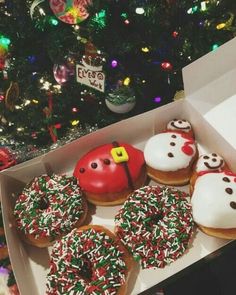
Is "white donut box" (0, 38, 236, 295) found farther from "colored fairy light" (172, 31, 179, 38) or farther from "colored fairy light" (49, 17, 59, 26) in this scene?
"colored fairy light" (49, 17, 59, 26)

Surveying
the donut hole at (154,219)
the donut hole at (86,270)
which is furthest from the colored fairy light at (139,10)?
the donut hole at (86,270)

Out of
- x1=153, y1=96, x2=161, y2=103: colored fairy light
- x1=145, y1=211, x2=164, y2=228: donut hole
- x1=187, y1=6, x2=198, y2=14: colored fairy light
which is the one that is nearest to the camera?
x1=145, y1=211, x2=164, y2=228: donut hole

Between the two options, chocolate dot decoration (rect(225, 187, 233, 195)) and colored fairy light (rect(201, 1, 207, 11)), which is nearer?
chocolate dot decoration (rect(225, 187, 233, 195))

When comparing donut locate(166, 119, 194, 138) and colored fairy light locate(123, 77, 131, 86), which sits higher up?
colored fairy light locate(123, 77, 131, 86)

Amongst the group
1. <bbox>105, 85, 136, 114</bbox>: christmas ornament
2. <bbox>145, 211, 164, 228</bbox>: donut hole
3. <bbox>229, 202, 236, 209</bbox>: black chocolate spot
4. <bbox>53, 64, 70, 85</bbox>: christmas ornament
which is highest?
<bbox>53, 64, 70, 85</bbox>: christmas ornament

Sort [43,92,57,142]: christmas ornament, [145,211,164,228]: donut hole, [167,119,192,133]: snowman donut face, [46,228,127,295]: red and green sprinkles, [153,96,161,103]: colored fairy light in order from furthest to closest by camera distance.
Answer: [153,96,161,103]: colored fairy light → [43,92,57,142]: christmas ornament → [167,119,192,133]: snowman donut face → [145,211,164,228]: donut hole → [46,228,127,295]: red and green sprinkles

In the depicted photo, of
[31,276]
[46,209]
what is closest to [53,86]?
[46,209]

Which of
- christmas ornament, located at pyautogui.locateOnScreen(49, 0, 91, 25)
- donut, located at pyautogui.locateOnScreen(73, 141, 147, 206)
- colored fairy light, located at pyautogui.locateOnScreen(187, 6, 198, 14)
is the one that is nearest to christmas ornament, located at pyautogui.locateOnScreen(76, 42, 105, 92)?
christmas ornament, located at pyautogui.locateOnScreen(49, 0, 91, 25)
